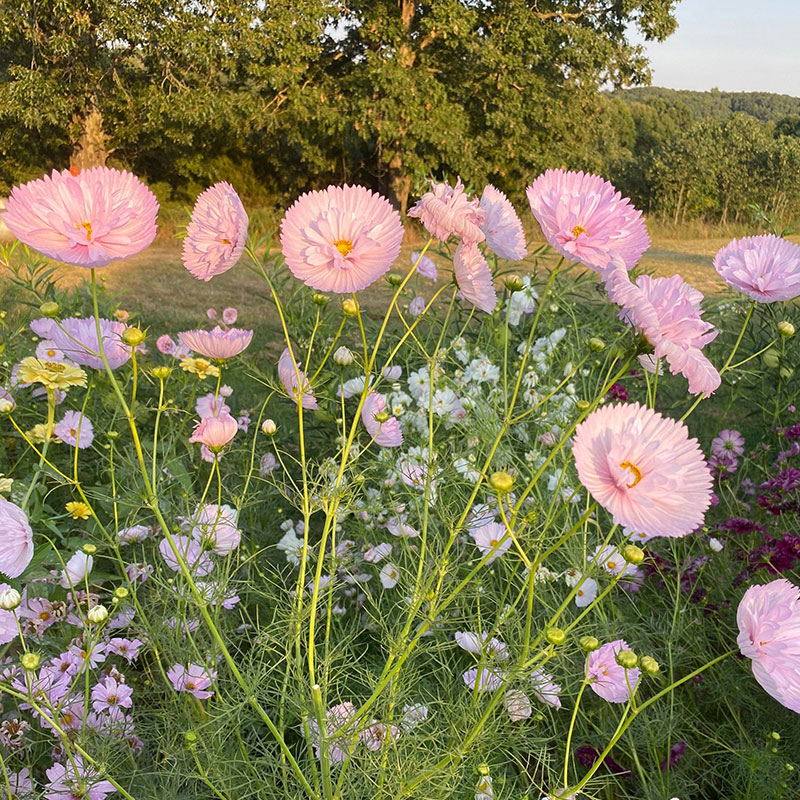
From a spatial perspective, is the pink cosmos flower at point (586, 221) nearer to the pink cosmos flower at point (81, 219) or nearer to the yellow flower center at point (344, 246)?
the yellow flower center at point (344, 246)

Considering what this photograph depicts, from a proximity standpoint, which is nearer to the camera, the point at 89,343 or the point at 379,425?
the point at 379,425

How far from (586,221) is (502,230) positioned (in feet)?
0.46

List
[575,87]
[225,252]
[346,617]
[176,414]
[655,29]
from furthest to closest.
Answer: [575,87]
[655,29]
[176,414]
[346,617]
[225,252]

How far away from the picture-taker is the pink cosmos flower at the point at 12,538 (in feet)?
2.71

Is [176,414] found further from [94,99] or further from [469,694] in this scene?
[94,99]

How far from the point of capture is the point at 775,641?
69 cm

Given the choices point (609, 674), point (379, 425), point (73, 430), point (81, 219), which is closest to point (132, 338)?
point (81, 219)

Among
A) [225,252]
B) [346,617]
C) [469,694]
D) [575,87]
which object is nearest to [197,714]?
[469,694]

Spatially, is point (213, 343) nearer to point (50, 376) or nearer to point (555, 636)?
point (50, 376)

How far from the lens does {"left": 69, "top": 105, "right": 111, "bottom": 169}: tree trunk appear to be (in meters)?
9.86

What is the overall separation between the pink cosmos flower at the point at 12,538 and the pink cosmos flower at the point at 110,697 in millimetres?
290

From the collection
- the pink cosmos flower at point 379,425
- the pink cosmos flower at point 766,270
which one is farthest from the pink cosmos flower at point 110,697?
the pink cosmos flower at point 766,270

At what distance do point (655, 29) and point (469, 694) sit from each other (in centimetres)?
1109

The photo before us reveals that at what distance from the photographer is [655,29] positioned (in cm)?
985
